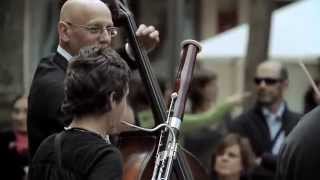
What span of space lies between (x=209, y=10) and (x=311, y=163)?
8287mm

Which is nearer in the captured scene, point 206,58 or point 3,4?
point 3,4

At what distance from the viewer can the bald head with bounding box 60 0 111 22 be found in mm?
3500

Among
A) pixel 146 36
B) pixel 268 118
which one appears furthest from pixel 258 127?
pixel 146 36

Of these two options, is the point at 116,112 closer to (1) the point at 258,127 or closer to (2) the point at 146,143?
(2) the point at 146,143

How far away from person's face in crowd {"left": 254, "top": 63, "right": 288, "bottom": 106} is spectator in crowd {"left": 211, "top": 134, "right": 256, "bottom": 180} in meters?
0.69

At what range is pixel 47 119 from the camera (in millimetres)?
3469

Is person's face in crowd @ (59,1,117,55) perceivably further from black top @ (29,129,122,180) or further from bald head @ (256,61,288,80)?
bald head @ (256,61,288,80)

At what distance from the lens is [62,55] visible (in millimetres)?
3598

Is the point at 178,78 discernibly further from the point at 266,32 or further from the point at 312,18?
the point at 312,18

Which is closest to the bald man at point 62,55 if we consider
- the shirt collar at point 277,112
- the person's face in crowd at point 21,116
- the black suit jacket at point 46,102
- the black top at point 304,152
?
the black suit jacket at point 46,102

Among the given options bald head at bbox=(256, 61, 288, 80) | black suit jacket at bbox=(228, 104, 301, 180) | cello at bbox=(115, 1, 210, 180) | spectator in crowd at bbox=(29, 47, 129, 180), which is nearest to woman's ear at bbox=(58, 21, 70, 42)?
cello at bbox=(115, 1, 210, 180)

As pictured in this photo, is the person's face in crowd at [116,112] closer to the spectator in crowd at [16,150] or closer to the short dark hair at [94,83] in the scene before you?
the short dark hair at [94,83]

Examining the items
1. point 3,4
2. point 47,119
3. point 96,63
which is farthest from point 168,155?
point 3,4

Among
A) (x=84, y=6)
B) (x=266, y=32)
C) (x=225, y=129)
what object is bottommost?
(x=225, y=129)
